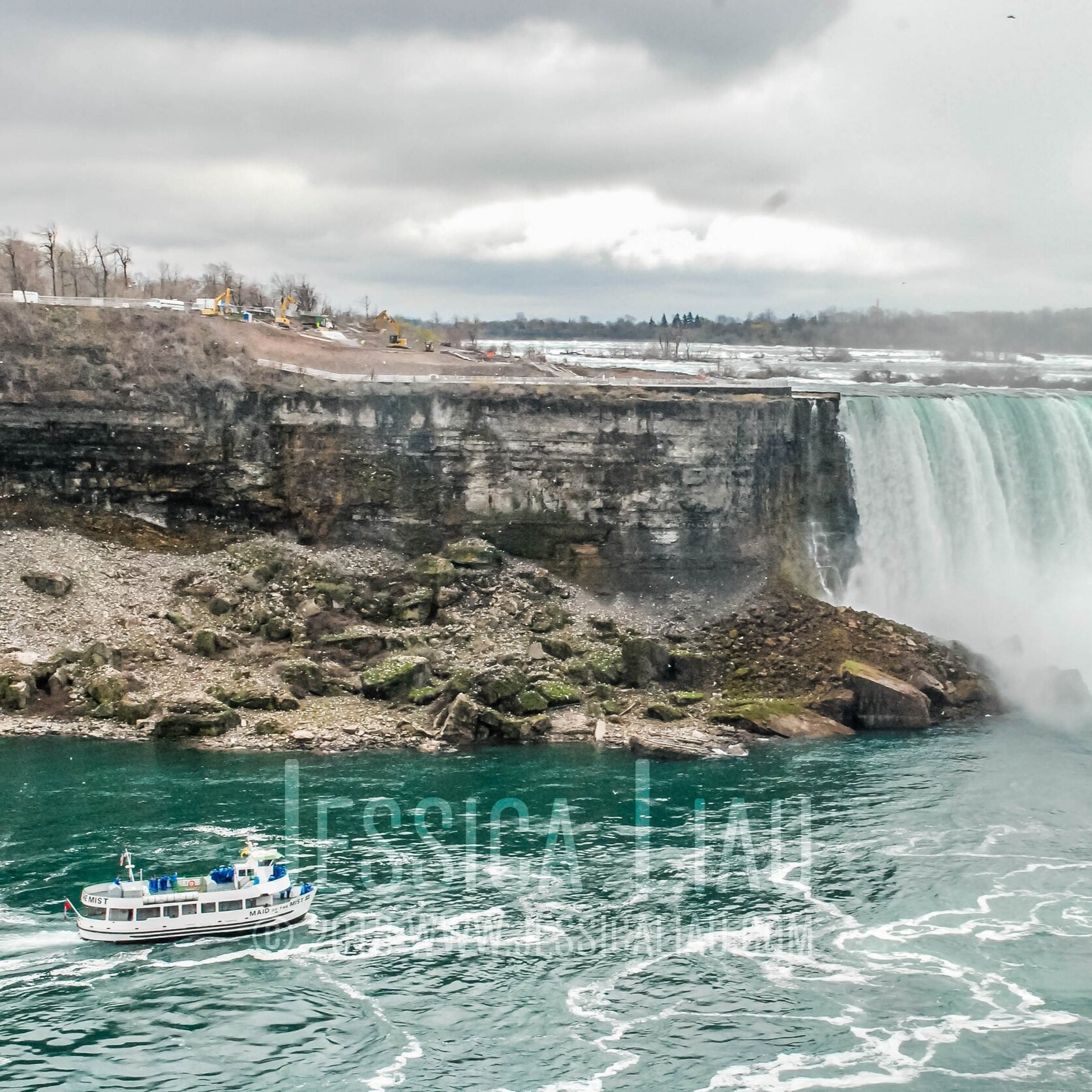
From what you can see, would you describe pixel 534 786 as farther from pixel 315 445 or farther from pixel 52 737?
pixel 315 445

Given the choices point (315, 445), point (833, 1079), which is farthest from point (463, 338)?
point (833, 1079)

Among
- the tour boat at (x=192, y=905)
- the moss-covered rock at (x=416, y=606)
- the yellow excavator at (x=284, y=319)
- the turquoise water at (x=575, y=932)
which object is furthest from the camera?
the yellow excavator at (x=284, y=319)

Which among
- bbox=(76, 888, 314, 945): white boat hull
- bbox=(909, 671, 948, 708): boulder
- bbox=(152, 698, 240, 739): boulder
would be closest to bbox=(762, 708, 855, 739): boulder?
bbox=(909, 671, 948, 708): boulder

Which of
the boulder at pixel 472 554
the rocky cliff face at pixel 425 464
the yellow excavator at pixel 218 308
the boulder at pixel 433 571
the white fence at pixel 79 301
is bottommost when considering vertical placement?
the boulder at pixel 433 571

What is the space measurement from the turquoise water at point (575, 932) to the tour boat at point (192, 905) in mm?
613

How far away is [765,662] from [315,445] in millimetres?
31569

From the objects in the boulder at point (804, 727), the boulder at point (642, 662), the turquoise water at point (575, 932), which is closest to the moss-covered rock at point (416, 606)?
the boulder at point (642, 662)

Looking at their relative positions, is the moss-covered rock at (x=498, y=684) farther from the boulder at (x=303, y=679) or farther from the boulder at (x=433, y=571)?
the boulder at (x=433, y=571)

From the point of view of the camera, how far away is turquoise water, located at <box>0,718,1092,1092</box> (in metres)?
33.3

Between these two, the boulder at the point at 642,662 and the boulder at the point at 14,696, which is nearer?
the boulder at the point at 14,696

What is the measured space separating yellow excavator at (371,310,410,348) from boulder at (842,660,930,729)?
48979 millimetres

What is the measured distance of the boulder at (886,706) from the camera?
65688mm

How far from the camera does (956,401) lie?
273ft

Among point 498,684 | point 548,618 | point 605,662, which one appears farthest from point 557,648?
point 498,684
